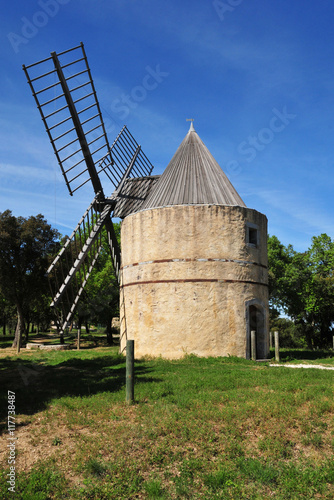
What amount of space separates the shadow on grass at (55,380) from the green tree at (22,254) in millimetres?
16010

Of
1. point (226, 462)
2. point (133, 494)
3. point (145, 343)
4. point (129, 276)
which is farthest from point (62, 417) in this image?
point (129, 276)

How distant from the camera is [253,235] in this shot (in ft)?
60.2

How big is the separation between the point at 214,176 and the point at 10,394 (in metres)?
13.3

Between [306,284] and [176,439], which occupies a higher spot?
[306,284]

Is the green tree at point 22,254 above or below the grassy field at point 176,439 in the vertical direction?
above

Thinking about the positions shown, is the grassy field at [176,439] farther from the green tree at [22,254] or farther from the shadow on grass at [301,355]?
the green tree at [22,254]

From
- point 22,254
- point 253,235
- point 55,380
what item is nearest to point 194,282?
point 253,235

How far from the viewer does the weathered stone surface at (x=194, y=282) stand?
16.0m

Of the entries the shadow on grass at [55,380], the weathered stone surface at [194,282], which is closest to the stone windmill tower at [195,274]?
the weathered stone surface at [194,282]

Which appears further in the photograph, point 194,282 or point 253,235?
point 253,235

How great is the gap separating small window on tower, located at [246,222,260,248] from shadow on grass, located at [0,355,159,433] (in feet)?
23.3

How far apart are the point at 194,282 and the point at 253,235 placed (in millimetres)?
4069

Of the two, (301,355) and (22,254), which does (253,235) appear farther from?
(22,254)

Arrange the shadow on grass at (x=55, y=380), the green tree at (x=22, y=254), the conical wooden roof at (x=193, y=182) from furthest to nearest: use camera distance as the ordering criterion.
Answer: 1. the green tree at (x=22, y=254)
2. the conical wooden roof at (x=193, y=182)
3. the shadow on grass at (x=55, y=380)
